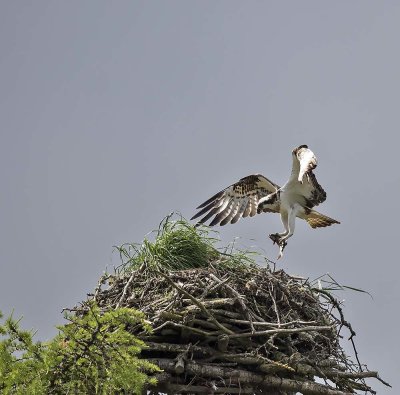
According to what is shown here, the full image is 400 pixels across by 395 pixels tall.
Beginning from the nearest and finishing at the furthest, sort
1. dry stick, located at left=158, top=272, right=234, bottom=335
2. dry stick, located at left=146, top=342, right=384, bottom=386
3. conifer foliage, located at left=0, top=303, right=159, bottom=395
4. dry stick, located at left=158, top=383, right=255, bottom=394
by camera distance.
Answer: conifer foliage, located at left=0, top=303, right=159, bottom=395
dry stick, located at left=158, top=272, right=234, bottom=335
dry stick, located at left=158, top=383, right=255, bottom=394
dry stick, located at left=146, top=342, right=384, bottom=386

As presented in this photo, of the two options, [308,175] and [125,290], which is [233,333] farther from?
[308,175]

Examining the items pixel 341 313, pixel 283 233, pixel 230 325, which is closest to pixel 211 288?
pixel 230 325

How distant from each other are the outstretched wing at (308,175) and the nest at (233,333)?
2526 millimetres

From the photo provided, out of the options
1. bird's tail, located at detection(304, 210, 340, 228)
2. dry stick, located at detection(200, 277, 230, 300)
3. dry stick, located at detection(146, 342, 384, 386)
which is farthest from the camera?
bird's tail, located at detection(304, 210, 340, 228)

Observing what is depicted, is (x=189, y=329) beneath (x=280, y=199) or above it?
beneath

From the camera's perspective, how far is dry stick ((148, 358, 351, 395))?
8.20 m

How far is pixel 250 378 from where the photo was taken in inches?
330

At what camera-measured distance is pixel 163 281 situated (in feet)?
29.7

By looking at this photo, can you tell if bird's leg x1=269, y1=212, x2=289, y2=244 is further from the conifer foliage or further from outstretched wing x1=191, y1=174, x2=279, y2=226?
the conifer foliage

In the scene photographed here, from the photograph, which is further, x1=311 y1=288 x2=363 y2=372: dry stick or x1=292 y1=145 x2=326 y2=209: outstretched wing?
x1=292 y1=145 x2=326 y2=209: outstretched wing

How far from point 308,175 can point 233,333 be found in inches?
160

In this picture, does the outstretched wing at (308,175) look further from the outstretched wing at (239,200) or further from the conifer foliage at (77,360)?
the conifer foliage at (77,360)

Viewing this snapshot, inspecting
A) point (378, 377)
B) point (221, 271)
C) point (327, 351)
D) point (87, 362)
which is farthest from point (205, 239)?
point (87, 362)

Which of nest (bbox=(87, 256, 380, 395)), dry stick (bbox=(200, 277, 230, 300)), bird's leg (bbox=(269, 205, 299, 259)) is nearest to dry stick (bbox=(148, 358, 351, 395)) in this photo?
nest (bbox=(87, 256, 380, 395))
